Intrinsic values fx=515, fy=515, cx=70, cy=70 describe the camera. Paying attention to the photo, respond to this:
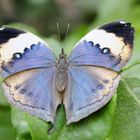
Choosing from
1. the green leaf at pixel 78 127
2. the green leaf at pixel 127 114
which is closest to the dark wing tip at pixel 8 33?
the green leaf at pixel 78 127

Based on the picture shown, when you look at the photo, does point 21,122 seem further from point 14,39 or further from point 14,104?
point 14,39

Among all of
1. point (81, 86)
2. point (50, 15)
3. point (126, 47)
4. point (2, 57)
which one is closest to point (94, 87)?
point (81, 86)

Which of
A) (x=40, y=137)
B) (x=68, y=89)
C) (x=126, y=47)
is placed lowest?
(x=40, y=137)

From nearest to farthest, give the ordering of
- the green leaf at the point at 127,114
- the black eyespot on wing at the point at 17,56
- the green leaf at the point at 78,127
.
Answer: the green leaf at the point at 78,127, the green leaf at the point at 127,114, the black eyespot on wing at the point at 17,56

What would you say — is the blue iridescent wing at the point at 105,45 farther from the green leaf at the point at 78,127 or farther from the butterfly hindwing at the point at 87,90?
the green leaf at the point at 78,127

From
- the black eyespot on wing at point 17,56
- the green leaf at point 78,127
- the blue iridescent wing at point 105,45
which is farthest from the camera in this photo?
the black eyespot on wing at point 17,56

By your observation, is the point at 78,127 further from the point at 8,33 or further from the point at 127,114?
the point at 8,33

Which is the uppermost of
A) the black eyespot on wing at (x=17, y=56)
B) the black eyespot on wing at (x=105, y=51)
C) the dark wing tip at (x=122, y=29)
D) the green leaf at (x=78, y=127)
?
the dark wing tip at (x=122, y=29)
